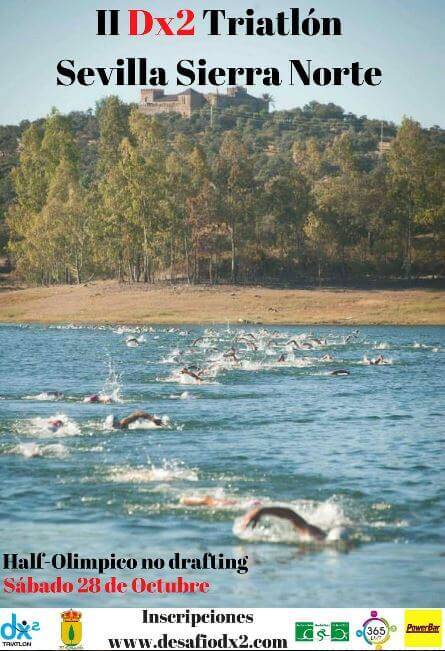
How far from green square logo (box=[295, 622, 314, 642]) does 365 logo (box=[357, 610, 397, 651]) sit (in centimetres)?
57

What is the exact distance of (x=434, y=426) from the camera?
32.7 m

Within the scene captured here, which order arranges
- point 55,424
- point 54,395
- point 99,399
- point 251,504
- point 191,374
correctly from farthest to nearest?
point 191,374, point 54,395, point 99,399, point 55,424, point 251,504

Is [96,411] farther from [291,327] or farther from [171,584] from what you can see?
[291,327]

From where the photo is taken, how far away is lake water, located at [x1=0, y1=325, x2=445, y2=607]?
53.8 feet

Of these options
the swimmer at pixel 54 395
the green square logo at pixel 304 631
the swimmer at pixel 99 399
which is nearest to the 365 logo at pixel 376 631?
the green square logo at pixel 304 631

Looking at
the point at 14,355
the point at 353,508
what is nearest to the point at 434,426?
the point at 353,508

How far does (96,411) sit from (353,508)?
50.2 feet

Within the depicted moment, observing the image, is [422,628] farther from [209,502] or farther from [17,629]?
[209,502]

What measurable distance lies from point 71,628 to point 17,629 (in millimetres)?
643

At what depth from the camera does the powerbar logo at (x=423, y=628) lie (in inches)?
528

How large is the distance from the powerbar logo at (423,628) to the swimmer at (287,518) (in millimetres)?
3866

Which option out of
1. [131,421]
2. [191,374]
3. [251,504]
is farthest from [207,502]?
[191,374]

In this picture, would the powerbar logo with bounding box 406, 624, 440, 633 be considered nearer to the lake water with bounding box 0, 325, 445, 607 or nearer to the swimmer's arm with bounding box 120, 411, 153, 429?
the lake water with bounding box 0, 325, 445, 607

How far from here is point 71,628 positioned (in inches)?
531
